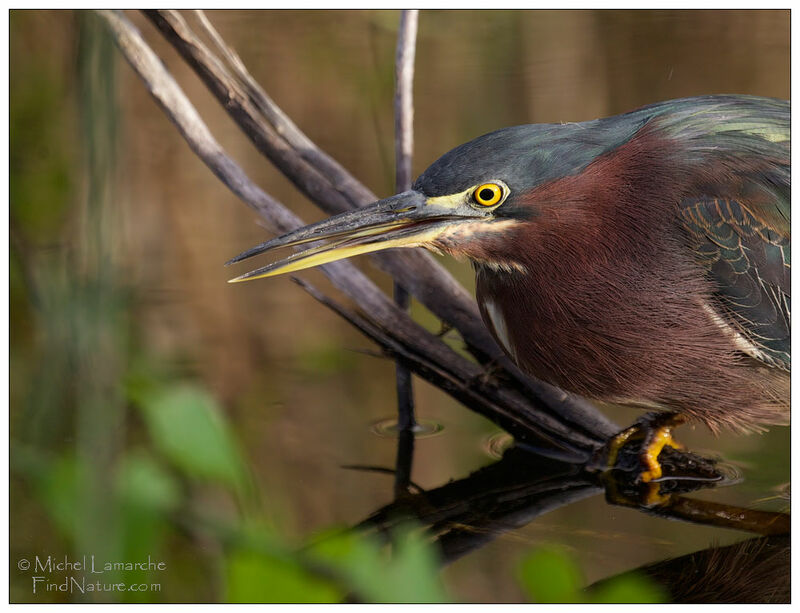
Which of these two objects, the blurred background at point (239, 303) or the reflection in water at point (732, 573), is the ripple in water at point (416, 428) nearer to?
the blurred background at point (239, 303)

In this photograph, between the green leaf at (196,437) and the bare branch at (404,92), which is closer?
the green leaf at (196,437)

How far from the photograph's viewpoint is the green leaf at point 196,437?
0.84 m

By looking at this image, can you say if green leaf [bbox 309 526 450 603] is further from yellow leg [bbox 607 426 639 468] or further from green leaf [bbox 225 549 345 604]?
yellow leg [bbox 607 426 639 468]

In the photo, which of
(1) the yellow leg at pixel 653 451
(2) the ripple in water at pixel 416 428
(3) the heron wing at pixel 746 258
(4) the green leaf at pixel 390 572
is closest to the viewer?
(4) the green leaf at pixel 390 572

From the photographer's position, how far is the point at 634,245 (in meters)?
2.01

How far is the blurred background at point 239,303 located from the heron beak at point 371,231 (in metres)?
0.38

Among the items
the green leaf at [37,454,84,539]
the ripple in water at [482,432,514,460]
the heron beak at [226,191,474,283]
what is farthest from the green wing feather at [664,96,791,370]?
the green leaf at [37,454,84,539]

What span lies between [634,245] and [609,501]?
69 centimetres

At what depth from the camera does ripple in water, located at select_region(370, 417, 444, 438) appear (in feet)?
8.45

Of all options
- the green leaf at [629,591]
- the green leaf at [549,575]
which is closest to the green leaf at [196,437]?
the green leaf at [549,575]

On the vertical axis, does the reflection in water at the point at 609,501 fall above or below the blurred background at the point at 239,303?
below

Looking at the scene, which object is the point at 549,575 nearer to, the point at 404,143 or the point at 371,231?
the point at 371,231

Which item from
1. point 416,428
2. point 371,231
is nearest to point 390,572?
point 371,231
